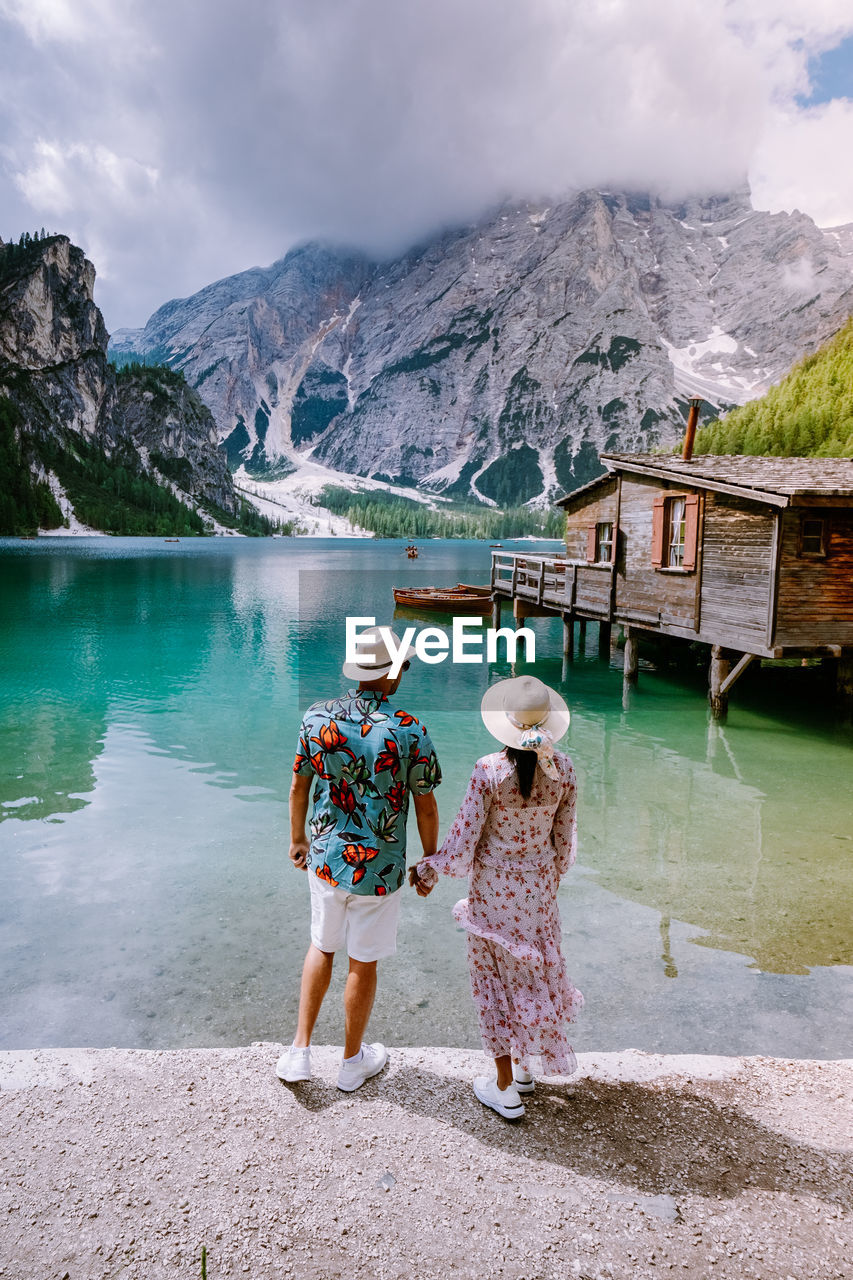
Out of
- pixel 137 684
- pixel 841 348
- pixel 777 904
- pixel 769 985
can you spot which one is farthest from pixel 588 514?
pixel 841 348

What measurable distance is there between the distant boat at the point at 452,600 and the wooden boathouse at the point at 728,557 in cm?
2098

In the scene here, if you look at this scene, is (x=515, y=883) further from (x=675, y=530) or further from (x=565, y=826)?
(x=675, y=530)

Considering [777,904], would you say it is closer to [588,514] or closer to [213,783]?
[213,783]

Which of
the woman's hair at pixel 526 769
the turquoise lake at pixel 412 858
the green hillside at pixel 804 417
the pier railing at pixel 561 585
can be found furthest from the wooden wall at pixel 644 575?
the green hillside at pixel 804 417

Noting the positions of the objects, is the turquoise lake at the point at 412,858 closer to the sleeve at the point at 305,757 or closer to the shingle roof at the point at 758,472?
the sleeve at the point at 305,757

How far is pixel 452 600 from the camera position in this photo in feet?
155

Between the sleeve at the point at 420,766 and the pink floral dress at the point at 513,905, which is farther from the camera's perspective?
the sleeve at the point at 420,766

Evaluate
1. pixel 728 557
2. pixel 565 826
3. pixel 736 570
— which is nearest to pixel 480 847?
pixel 565 826

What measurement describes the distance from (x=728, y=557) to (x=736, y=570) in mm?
457

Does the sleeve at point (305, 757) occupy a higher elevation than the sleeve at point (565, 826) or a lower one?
higher

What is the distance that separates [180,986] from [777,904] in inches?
274

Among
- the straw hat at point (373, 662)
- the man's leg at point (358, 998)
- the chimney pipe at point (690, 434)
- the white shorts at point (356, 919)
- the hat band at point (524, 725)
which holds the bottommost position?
the man's leg at point (358, 998)

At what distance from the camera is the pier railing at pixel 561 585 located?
25547mm

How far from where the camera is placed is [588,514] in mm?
27672
